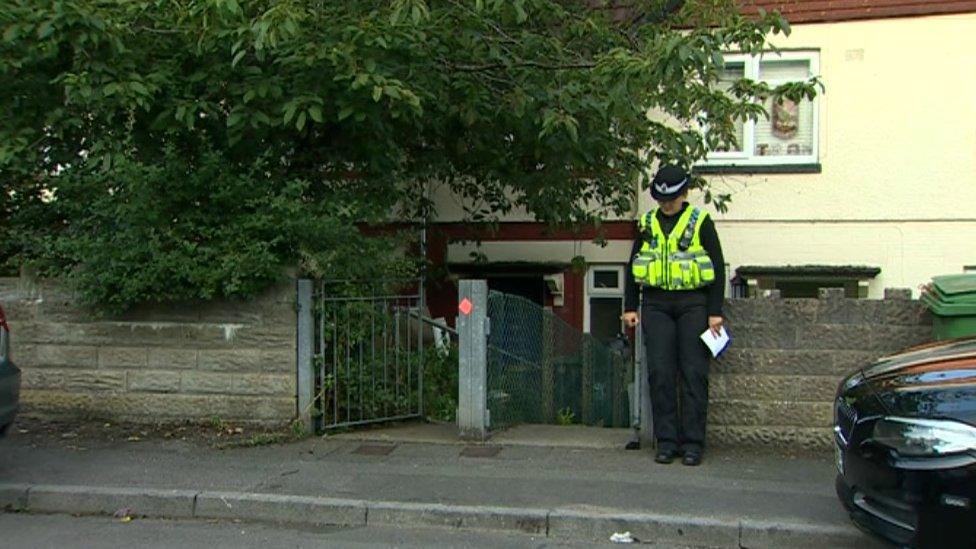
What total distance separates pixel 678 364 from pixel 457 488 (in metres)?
1.82

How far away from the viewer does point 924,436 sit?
3.59 meters

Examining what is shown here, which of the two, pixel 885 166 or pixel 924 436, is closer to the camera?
pixel 924 436

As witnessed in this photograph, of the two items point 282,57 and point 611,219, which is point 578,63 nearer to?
point 282,57

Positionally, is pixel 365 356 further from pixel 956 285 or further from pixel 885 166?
pixel 885 166

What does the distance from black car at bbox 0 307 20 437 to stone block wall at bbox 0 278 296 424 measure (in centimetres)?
146

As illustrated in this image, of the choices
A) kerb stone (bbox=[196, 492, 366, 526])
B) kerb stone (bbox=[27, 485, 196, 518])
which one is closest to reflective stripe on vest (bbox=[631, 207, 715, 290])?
kerb stone (bbox=[196, 492, 366, 526])

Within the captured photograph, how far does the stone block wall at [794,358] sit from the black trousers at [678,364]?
17.9 inches

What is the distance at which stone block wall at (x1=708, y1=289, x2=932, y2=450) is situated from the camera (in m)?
6.14

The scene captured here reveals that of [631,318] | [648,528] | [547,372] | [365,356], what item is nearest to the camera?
[648,528]

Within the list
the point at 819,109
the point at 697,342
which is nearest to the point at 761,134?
the point at 819,109

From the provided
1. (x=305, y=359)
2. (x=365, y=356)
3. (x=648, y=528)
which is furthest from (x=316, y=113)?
(x=648, y=528)

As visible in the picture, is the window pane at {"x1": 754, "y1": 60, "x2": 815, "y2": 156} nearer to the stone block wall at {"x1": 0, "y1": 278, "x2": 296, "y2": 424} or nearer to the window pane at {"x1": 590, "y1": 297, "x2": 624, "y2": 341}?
the window pane at {"x1": 590, "y1": 297, "x2": 624, "y2": 341}

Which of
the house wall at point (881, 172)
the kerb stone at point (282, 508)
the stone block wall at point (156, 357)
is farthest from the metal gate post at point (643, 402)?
the house wall at point (881, 172)

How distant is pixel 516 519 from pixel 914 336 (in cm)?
325
